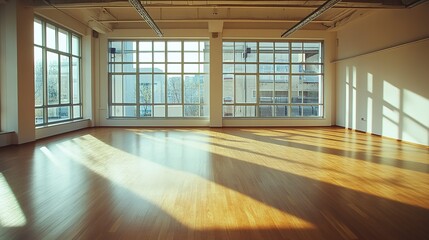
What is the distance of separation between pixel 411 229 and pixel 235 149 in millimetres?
5350

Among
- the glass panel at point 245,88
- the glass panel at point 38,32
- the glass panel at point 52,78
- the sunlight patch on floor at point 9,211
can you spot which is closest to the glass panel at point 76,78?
the glass panel at point 52,78

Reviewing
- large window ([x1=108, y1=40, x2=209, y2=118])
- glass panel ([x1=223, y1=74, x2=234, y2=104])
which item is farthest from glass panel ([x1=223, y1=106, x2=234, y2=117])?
large window ([x1=108, y1=40, x2=209, y2=118])

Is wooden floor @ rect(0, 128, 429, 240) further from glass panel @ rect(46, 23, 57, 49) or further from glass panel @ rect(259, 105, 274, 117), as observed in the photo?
glass panel @ rect(259, 105, 274, 117)

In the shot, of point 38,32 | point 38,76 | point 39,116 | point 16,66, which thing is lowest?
point 39,116

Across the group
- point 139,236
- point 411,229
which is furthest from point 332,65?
point 139,236

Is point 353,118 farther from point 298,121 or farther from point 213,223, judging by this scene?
point 213,223

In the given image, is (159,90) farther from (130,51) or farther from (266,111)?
(266,111)

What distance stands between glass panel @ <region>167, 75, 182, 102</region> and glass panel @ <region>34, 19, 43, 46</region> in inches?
218

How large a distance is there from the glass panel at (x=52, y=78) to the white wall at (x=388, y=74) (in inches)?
419

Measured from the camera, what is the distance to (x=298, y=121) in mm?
14867

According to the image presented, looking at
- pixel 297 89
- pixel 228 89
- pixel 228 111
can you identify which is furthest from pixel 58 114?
pixel 297 89

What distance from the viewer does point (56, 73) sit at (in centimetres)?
1173

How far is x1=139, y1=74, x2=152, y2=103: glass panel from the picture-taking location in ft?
48.8

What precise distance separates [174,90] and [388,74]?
27.5ft
